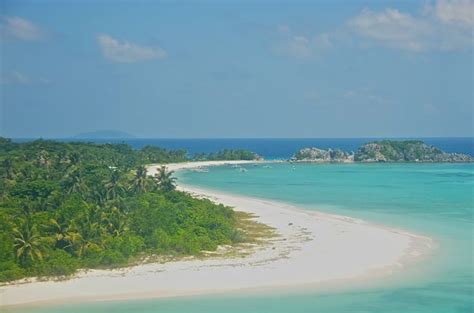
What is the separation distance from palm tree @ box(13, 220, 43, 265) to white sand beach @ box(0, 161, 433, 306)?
4.87 ft

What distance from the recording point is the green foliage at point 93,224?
30.9m

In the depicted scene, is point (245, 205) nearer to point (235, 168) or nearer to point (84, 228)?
point (84, 228)

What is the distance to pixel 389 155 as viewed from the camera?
458 feet

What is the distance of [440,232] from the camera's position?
44719 millimetres

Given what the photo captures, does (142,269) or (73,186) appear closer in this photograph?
(142,269)

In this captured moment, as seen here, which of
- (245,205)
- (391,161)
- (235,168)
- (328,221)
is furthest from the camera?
(391,161)

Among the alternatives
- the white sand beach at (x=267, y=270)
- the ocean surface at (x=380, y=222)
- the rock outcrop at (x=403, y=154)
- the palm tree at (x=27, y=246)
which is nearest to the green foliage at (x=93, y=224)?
the palm tree at (x=27, y=246)

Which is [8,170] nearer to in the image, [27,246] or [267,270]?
[27,246]

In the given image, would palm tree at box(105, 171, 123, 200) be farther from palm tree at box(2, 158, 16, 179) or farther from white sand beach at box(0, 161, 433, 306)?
white sand beach at box(0, 161, 433, 306)

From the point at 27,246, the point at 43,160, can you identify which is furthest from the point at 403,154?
the point at 27,246

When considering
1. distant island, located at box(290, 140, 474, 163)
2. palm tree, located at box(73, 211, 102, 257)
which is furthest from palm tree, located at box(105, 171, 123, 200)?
distant island, located at box(290, 140, 474, 163)

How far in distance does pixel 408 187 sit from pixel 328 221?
3433cm

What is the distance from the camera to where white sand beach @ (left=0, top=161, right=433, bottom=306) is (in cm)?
2886

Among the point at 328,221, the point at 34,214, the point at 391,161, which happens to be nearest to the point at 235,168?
the point at 391,161
